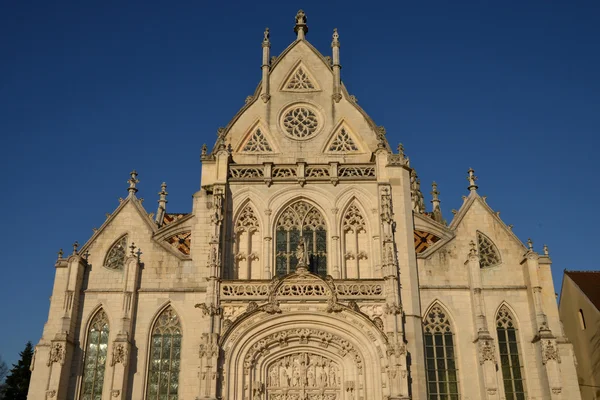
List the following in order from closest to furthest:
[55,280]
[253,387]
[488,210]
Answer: [253,387] → [55,280] → [488,210]

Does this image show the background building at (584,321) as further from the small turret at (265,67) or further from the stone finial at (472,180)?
the small turret at (265,67)

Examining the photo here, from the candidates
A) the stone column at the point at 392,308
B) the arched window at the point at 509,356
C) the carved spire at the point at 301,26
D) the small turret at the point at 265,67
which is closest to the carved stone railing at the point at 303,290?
the stone column at the point at 392,308

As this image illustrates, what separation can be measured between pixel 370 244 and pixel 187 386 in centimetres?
813

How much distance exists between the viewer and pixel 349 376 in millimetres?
22250

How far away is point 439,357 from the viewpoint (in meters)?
23.2

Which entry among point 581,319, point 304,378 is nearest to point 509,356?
point 581,319

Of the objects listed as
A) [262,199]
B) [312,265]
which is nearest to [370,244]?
[312,265]

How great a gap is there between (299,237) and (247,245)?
6.35 feet

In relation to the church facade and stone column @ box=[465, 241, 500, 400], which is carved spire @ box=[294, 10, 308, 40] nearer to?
the church facade

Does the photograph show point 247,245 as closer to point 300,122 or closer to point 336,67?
point 300,122

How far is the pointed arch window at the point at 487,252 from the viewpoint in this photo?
81.3 feet

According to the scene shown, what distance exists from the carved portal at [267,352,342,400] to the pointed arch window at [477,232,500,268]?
6812 mm

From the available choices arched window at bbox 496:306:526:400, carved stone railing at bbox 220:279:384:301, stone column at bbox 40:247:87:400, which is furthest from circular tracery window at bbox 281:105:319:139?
arched window at bbox 496:306:526:400

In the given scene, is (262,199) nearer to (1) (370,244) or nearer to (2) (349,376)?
(1) (370,244)
